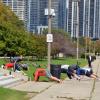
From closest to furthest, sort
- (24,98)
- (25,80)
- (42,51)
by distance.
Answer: (24,98) → (25,80) → (42,51)

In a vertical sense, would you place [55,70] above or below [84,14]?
below

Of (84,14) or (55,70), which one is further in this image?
(84,14)

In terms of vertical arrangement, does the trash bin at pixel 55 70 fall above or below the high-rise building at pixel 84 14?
below

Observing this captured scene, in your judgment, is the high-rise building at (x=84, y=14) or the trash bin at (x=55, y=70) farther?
the high-rise building at (x=84, y=14)

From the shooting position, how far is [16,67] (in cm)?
3381

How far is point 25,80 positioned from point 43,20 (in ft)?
84.0

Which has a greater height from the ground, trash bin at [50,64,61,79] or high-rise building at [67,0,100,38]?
high-rise building at [67,0,100,38]

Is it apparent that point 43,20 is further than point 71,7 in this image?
No

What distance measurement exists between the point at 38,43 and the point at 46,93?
6691cm

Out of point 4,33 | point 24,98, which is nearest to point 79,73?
point 24,98

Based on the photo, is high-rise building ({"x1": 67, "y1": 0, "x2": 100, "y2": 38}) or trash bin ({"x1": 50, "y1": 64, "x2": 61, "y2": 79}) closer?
trash bin ({"x1": 50, "y1": 64, "x2": 61, "y2": 79})

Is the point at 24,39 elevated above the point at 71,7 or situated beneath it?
situated beneath

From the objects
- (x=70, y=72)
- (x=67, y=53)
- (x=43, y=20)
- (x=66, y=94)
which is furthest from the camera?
(x=67, y=53)

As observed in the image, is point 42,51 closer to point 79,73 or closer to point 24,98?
point 79,73
